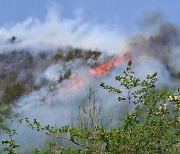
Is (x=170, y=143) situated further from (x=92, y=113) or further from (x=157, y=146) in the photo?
(x=92, y=113)

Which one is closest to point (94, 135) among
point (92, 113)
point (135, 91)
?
point (92, 113)

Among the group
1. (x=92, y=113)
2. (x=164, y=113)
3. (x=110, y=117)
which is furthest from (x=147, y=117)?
(x=92, y=113)

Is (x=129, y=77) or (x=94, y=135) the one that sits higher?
(x=129, y=77)

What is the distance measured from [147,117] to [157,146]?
47.7 inches

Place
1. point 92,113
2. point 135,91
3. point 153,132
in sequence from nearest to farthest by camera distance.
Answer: point 92,113
point 153,132
point 135,91

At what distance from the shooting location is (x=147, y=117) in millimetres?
17156

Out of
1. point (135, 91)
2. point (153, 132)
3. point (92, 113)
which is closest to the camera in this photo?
point (92, 113)

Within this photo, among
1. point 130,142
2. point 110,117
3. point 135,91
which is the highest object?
point 135,91

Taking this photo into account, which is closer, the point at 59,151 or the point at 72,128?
the point at 72,128

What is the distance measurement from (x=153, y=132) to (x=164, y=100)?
1485 millimetres

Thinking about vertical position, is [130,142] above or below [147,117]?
below

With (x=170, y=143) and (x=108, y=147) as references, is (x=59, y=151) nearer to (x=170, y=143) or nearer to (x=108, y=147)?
(x=108, y=147)

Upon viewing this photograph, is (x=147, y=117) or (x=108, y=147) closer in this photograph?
(x=108, y=147)

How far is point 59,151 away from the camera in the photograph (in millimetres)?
17312
